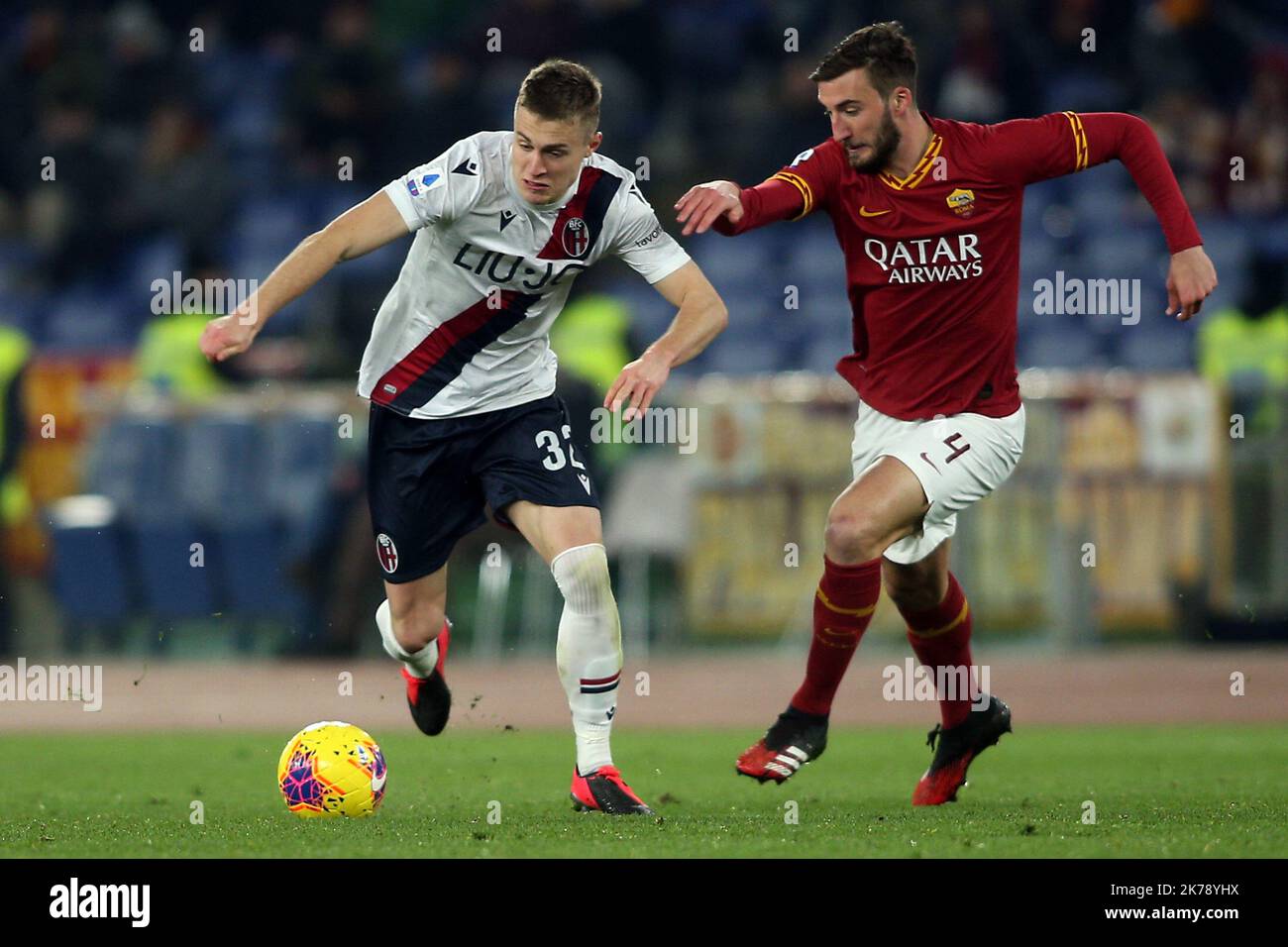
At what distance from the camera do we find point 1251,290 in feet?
52.7

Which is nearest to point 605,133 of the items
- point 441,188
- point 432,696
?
point 432,696

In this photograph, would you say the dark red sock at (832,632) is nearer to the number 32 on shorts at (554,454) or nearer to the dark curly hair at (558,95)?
the number 32 on shorts at (554,454)

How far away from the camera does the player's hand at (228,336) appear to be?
5.54 meters

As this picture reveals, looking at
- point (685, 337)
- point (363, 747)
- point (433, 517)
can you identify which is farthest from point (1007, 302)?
point (363, 747)

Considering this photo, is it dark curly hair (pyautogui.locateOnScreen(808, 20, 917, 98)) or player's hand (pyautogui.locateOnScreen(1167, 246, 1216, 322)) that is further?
dark curly hair (pyautogui.locateOnScreen(808, 20, 917, 98))

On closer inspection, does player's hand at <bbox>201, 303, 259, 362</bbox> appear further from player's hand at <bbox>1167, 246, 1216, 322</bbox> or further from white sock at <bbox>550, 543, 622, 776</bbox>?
player's hand at <bbox>1167, 246, 1216, 322</bbox>

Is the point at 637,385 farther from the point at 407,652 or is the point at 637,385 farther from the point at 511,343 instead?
the point at 407,652

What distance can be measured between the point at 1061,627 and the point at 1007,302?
271 inches

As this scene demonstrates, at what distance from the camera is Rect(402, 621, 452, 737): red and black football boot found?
25.2 feet

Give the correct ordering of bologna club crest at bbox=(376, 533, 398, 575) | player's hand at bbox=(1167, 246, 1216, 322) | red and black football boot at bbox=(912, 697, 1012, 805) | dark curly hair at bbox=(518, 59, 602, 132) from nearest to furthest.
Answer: dark curly hair at bbox=(518, 59, 602, 132) < player's hand at bbox=(1167, 246, 1216, 322) < red and black football boot at bbox=(912, 697, 1012, 805) < bologna club crest at bbox=(376, 533, 398, 575)

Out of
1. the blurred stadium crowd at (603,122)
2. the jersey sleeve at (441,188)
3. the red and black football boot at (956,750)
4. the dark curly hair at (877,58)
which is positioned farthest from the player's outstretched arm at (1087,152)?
the blurred stadium crowd at (603,122)

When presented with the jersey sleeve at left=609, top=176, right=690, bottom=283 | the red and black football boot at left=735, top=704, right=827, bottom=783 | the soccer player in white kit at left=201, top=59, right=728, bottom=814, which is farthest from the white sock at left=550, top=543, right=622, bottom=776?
the jersey sleeve at left=609, top=176, right=690, bottom=283
